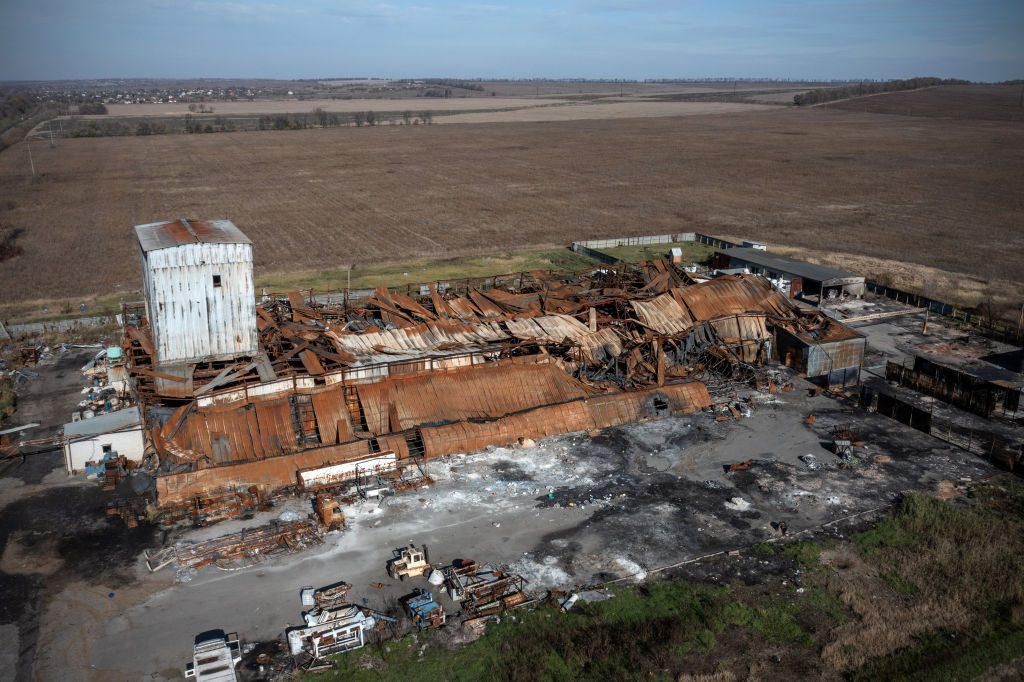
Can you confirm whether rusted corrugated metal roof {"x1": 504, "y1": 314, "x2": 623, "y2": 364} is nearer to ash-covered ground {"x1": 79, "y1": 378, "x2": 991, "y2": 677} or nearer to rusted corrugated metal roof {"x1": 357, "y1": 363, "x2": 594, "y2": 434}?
rusted corrugated metal roof {"x1": 357, "y1": 363, "x2": 594, "y2": 434}

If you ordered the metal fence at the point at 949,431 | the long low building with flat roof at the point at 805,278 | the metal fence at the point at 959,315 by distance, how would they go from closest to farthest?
the metal fence at the point at 949,431 < the metal fence at the point at 959,315 < the long low building with flat roof at the point at 805,278

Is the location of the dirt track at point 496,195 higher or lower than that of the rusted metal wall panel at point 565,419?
higher

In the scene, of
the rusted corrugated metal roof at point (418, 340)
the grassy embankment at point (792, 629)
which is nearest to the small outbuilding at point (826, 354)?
the grassy embankment at point (792, 629)

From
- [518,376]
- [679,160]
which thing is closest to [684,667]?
[518,376]

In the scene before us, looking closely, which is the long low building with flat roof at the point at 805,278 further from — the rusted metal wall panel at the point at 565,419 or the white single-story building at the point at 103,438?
the white single-story building at the point at 103,438

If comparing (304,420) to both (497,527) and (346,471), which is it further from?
(497,527)

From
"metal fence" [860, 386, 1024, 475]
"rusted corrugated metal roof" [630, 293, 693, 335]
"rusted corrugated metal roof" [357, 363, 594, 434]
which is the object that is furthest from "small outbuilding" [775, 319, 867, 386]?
"rusted corrugated metal roof" [357, 363, 594, 434]
